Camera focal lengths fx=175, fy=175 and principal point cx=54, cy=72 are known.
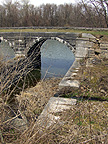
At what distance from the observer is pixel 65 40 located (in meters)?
12.6

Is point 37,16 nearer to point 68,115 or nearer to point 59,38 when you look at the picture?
point 59,38

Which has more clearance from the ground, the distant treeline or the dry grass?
the distant treeline

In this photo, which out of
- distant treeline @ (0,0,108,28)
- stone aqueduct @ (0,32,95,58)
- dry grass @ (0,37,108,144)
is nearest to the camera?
dry grass @ (0,37,108,144)

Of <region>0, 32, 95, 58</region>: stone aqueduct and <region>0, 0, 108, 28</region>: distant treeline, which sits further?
<region>0, 0, 108, 28</region>: distant treeline

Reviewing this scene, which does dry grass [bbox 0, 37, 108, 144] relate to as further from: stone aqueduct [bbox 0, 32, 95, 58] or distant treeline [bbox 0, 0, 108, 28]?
distant treeline [bbox 0, 0, 108, 28]

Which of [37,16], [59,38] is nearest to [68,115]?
[59,38]

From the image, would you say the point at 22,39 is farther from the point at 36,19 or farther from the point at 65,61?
the point at 36,19

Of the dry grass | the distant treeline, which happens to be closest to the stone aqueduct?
the dry grass

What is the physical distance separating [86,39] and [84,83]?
4708 mm

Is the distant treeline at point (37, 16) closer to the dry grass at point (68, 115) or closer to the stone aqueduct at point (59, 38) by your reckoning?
the stone aqueduct at point (59, 38)

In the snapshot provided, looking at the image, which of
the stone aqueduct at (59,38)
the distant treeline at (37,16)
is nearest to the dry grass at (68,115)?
the stone aqueduct at (59,38)

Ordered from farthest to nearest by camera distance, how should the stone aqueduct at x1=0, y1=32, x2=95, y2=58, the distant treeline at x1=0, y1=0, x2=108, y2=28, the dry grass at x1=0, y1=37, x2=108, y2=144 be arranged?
the distant treeline at x1=0, y1=0, x2=108, y2=28, the stone aqueduct at x1=0, y1=32, x2=95, y2=58, the dry grass at x1=0, y1=37, x2=108, y2=144

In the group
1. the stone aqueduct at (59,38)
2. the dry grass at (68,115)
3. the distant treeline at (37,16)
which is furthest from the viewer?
the distant treeline at (37,16)

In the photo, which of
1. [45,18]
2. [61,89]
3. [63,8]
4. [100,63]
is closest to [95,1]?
[100,63]
